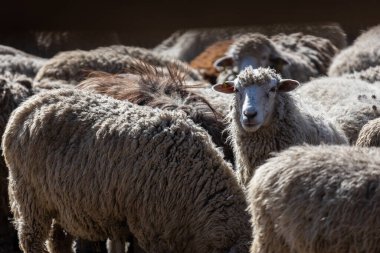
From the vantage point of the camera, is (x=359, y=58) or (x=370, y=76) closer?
(x=370, y=76)

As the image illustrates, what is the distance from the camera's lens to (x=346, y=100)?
6.81 metres

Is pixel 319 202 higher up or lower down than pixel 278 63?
higher up

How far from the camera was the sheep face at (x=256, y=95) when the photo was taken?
502cm

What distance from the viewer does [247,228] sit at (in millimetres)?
4438

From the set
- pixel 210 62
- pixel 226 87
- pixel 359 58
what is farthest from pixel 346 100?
pixel 210 62

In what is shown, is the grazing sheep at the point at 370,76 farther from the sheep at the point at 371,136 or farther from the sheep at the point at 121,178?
the sheep at the point at 121,178

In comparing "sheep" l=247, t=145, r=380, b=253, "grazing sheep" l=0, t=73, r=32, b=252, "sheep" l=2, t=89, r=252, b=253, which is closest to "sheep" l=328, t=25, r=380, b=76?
"grazing sheep" l=0, t=73, r=32, b=252

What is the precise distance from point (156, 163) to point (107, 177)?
34 centimetres

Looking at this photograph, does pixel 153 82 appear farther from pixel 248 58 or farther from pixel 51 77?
pixel 248 58

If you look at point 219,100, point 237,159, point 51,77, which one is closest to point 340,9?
point 237,159

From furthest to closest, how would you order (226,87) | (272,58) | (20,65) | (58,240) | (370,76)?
(272,58) → (20,65) → (370,76) → (226,87) → (58,240)

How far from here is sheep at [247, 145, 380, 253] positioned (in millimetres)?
3000

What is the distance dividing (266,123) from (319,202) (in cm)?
211

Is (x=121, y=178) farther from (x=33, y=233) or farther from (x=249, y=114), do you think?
(x=249, y=114)
